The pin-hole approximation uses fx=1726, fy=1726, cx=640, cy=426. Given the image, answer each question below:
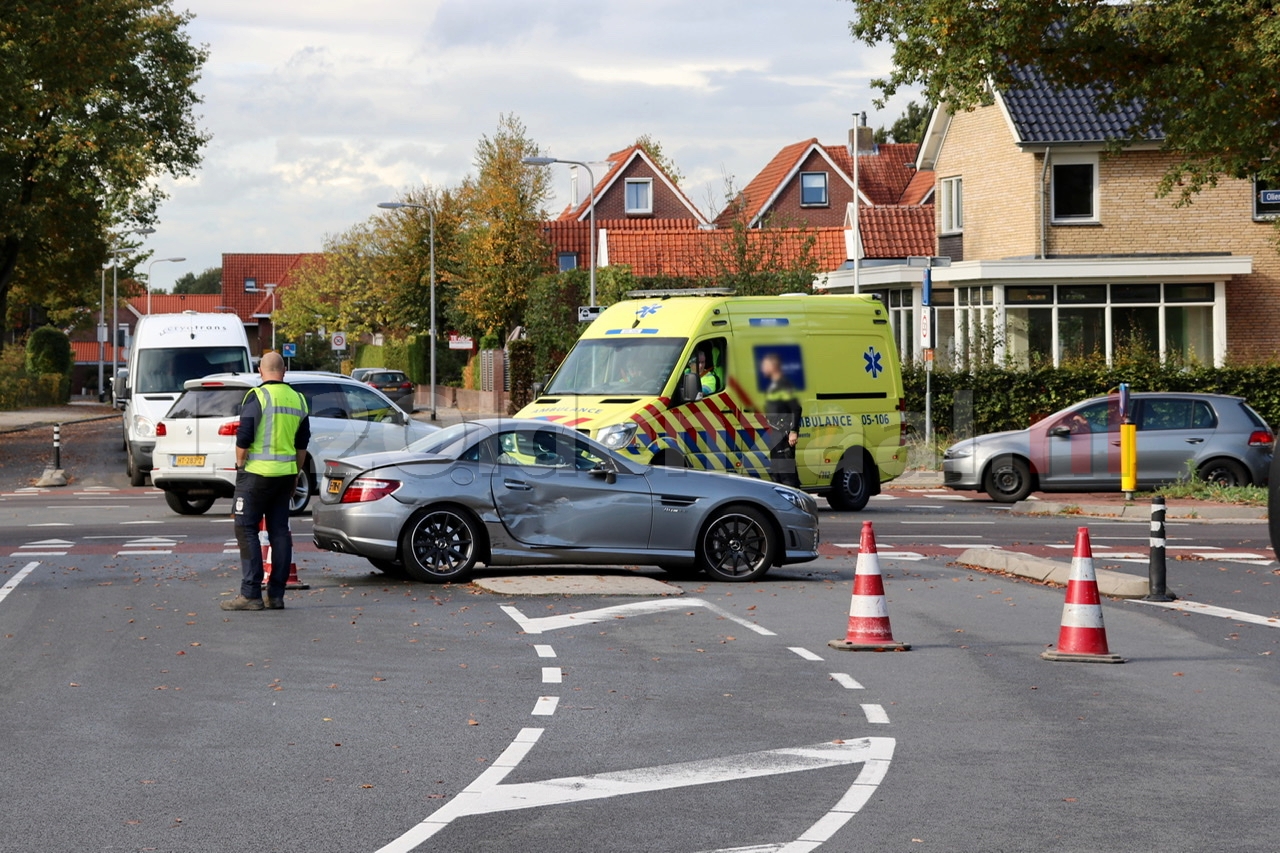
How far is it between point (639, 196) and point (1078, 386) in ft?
167

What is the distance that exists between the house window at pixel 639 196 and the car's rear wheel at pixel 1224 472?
194 ft

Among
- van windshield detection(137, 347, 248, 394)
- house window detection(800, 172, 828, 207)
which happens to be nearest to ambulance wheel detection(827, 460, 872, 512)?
van windshield detection(137, 347, 248, 394)

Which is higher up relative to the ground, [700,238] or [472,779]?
[700,238]

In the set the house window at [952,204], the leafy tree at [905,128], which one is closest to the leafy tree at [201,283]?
the leafy tree at [905,128]

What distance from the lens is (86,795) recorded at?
6.94 meters

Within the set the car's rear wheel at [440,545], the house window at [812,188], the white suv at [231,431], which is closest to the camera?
the car's rear wheel at [440,545]

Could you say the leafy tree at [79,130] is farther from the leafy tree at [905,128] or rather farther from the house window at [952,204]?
the leafy tree at [905,128]

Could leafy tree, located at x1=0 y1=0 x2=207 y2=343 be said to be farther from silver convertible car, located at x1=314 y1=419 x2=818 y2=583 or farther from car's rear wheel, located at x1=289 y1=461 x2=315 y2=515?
silver convertible car, located at x1=314 y1=419 x2=818 y2=583

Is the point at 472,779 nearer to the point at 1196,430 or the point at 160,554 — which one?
the point at 160,554

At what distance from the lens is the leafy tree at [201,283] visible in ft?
606

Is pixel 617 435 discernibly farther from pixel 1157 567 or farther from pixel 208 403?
pixel 1157 567

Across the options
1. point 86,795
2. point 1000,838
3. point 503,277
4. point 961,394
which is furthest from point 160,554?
point 503,277

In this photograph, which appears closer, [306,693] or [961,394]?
[306,693]

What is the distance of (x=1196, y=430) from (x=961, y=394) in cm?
931
